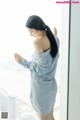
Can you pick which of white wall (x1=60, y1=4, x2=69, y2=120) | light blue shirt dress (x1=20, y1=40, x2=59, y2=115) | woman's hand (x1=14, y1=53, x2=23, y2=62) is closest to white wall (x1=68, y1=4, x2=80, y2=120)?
white wall (x1=60, y1=4, x2=69, y2=120)

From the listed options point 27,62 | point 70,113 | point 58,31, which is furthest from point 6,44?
point 70,113

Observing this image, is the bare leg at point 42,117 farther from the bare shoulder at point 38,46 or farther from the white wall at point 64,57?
the bare shoulder at point 38,46

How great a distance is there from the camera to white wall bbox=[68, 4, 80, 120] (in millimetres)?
1734

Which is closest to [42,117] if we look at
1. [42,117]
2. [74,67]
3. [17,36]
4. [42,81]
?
[42,117]

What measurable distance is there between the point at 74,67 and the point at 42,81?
0.82 feet

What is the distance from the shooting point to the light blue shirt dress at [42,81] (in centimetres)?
161

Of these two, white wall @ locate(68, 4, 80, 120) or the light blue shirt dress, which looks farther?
white wall @ locate(68, 4, 80, 120)

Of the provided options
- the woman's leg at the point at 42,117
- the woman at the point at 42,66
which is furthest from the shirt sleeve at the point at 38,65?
the woman's leg at the point at 42,117

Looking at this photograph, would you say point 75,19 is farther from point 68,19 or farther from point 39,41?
point 39,41

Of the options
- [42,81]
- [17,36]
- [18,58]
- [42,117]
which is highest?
[17,36]

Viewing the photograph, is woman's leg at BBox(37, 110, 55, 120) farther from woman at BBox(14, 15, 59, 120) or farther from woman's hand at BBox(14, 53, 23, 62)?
woman's hand at BBox(14, 53, 23, 62)

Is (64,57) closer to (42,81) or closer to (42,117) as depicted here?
(42,81)

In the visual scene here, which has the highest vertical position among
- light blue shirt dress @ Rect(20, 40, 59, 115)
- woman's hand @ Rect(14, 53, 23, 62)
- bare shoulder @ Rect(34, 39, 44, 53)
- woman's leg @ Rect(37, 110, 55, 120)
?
bare shoulder @ Rect(34, 39, 44, 53)

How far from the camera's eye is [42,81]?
1.64 m
